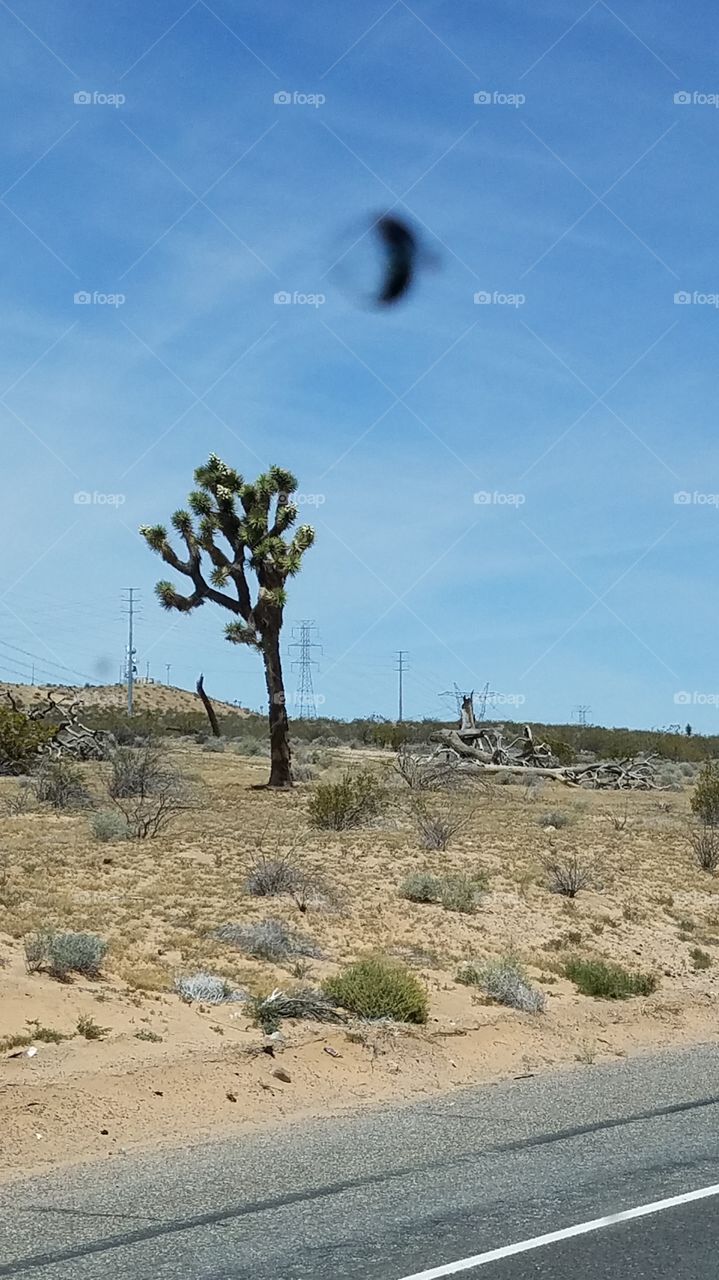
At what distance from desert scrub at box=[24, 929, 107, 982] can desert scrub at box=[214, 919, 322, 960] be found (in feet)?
6.98

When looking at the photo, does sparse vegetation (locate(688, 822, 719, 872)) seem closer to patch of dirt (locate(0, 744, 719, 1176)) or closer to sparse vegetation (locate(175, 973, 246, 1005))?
patch of dirt (locate(0, 744, 719, 1176))

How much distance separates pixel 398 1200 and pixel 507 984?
669 cm

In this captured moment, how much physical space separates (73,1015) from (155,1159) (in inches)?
139

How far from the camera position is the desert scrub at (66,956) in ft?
40.5

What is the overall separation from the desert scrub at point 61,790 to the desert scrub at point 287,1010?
Result: 16.6m

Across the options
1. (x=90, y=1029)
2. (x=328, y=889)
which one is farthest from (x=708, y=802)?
(x=90, y=1029)

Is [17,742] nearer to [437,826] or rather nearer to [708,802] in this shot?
[437,826]

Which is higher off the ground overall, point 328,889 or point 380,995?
point 328,889

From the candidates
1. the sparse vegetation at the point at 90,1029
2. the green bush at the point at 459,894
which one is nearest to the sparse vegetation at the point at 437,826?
the green bush at the point at 459,894

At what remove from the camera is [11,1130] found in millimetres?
8359

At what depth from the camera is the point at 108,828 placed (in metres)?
22.3

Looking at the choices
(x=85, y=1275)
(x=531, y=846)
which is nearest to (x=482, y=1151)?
(x=85, y=1275)

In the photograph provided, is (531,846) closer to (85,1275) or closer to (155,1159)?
(155,1159)

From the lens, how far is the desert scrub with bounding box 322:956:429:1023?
11.9 m
